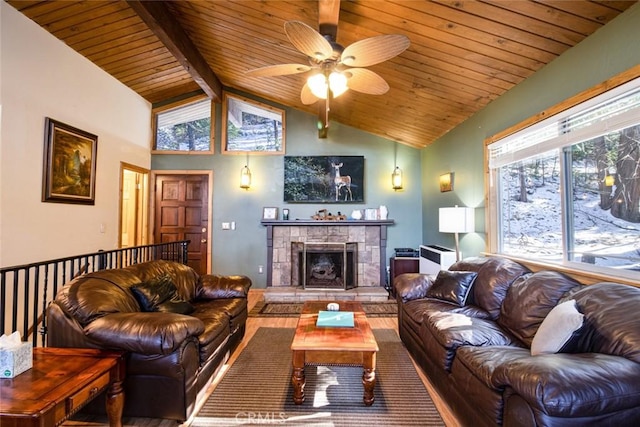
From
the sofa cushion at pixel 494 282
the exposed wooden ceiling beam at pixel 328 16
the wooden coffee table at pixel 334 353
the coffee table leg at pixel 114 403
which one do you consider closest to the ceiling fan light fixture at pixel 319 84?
the exposed wooden ceiling beam at pixel 328 16

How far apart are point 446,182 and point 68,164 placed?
515cm

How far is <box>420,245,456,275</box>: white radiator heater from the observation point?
4.04 metres

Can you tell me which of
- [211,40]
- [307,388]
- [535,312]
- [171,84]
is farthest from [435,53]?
[171,84]

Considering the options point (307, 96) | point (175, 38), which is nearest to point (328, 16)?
point (307, 96)

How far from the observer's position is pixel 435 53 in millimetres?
2867

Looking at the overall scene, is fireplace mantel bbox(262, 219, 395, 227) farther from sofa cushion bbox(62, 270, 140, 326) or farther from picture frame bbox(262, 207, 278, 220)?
sofa cushion bbox(62, 270, 140, 326)

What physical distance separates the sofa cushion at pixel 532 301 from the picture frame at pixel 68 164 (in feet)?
16.2

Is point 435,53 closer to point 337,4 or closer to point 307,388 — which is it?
point 337,4

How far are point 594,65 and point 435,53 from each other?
1216 millimetres

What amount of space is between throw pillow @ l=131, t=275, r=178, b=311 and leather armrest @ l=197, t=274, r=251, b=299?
0.47 meters

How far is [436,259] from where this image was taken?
423cm

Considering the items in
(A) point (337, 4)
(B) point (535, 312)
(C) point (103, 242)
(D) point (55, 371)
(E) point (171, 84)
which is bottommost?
(D) point (55, 371)

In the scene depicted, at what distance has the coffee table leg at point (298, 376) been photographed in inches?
80.7

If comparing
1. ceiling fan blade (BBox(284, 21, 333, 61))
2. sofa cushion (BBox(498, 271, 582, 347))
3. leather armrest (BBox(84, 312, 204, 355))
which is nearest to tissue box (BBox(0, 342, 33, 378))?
leather armrest (BBox(84, 312, 204, 355))
